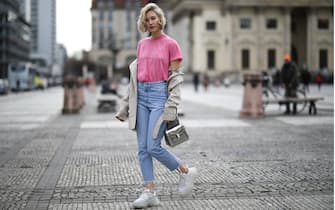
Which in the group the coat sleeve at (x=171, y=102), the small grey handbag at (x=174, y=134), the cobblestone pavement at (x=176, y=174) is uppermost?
the coat sleeve at (x=171, y=102)

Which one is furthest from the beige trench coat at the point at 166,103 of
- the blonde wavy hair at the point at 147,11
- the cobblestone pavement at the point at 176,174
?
the cobblestone pavement at the point at 176,174

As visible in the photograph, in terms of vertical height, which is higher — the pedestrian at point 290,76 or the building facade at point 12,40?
the building facade at point 12,40

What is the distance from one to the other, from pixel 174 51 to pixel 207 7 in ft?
273

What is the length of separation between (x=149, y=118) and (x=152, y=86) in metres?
0.31

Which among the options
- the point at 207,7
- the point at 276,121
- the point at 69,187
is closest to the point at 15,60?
the point at 207,7

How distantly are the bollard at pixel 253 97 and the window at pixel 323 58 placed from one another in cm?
7409

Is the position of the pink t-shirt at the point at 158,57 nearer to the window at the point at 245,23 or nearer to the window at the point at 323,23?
the window at the point at 245,23

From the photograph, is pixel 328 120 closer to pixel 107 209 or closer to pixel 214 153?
pixel 214 153

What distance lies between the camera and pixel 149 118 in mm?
6078

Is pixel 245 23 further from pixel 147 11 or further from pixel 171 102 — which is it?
pixel 171 102

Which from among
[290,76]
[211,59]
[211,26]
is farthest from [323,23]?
[290,76]

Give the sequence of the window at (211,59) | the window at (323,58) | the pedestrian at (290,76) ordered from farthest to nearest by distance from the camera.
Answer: the window at (323,58)
the window at (211,59)
the pedestrian at (290,76)

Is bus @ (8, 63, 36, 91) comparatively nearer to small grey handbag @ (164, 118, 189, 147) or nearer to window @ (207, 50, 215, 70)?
window @ (207, 50, 215, 70)

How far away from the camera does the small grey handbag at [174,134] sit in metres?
6.01
